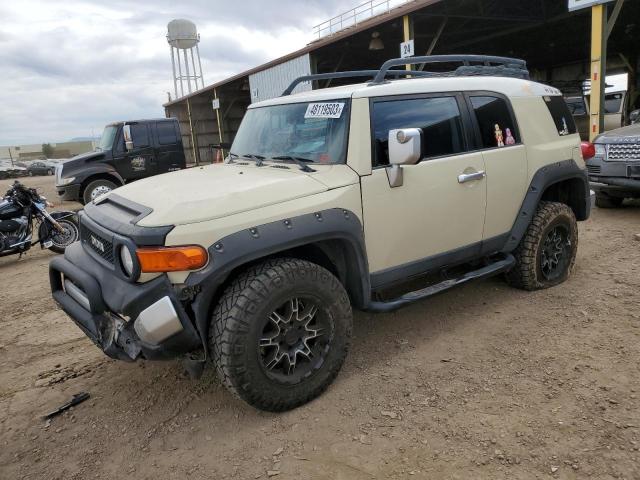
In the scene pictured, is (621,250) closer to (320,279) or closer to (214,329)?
(320,279)

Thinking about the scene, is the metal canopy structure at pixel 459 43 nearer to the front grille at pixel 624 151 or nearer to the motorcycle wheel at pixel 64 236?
the motorcycle wheel at pixel 64 236

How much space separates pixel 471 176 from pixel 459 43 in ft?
61.1

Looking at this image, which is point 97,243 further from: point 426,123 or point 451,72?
point 451,72

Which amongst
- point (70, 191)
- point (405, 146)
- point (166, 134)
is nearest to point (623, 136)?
point (405, 146)

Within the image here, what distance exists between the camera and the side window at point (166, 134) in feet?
38.3

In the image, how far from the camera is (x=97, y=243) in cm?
289

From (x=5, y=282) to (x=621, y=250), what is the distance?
24.4 ft

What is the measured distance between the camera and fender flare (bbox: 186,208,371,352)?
2.46 metres

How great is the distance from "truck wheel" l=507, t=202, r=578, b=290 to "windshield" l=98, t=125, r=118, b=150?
33.2ft

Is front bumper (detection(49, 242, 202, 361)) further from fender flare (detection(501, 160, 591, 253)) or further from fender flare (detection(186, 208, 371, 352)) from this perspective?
fender flare (detection(501, 160, 591, 253))

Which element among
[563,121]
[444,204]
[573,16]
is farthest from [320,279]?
[573,16]

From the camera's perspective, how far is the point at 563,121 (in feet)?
14.4

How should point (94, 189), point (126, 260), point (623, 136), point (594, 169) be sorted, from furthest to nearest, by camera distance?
point (94, 189) < point (594, 169) < point (623, 136) < point (126, 260)

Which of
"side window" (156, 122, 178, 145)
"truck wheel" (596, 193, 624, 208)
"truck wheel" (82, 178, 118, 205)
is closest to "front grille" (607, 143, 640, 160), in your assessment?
"truck wheel" (596, 193, 624, 208)
